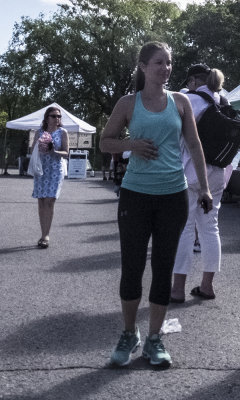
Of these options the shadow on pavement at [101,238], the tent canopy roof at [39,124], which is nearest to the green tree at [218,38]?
the tent canopy roof at [39,124]

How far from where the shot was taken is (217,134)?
596 cm

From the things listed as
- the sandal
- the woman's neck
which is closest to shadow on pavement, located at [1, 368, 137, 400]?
the sandal

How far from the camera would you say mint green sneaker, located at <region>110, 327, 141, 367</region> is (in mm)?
4161

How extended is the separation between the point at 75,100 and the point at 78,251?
157 ft

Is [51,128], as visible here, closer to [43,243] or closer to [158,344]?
[43,243]

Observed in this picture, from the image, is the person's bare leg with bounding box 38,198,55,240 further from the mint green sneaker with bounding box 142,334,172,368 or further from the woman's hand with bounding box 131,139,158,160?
the woman's hand with bounding box 131,139,158,160

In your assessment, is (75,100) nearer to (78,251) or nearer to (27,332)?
(78,251)

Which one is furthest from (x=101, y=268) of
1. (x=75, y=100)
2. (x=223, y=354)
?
(x=75, y=100)

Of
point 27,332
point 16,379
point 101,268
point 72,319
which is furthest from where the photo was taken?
point 101,268

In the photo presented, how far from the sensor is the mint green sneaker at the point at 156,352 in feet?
13.6

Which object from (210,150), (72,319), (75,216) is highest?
(210,150)

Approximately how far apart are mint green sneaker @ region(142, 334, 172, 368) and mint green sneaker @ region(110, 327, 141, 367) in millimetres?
68

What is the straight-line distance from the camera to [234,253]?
8953mm

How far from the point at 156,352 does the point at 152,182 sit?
897mm
